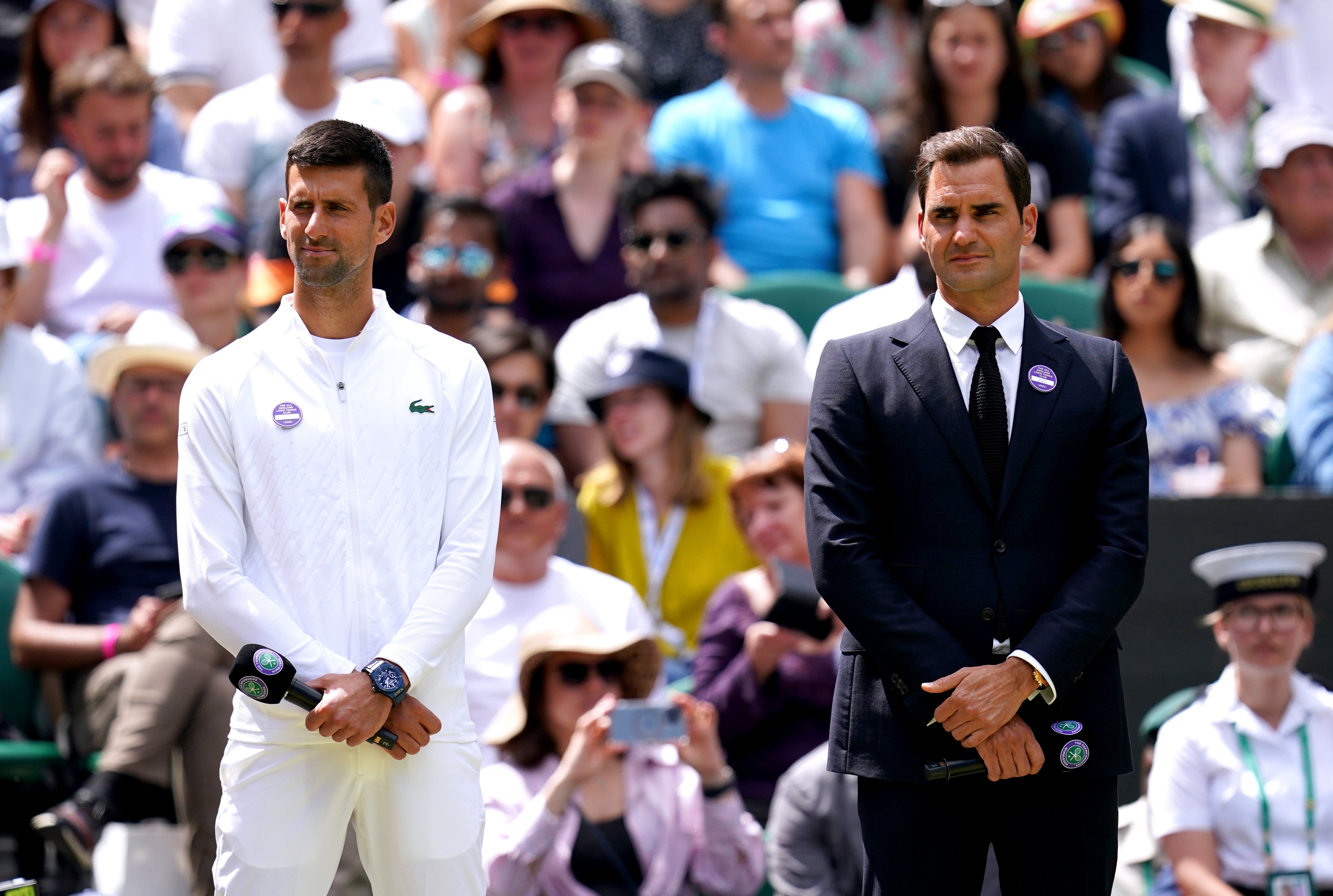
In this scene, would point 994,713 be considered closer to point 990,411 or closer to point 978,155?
point 990,411

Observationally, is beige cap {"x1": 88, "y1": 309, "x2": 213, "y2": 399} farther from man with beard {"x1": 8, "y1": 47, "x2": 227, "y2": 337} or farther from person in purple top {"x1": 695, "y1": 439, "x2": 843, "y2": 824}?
person in purple top {"x1": 695, "y1": 439, "x2": 843, "y2": 824}

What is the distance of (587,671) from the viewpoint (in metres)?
5.38

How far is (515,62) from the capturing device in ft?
29.0

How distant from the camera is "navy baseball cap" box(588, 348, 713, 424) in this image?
6926mm

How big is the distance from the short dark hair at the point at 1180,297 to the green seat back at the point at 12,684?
14.5ft

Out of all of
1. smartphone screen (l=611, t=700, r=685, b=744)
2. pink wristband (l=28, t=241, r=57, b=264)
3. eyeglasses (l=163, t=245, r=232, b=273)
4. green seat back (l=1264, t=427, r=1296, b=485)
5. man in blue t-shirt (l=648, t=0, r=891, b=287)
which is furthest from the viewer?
man in blue t-shirt (l=648, t=0, r=891, b=287)

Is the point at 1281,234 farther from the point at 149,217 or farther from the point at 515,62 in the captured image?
the point at 149,217

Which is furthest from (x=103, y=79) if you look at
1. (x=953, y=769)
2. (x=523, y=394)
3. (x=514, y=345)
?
(x=953, y=769)

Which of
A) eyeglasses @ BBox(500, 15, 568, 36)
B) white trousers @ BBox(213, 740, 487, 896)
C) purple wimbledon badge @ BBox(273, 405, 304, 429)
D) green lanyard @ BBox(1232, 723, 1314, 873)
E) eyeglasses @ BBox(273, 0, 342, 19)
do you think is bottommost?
green lanyard @ BBox(1232, 723, 1314, 873)

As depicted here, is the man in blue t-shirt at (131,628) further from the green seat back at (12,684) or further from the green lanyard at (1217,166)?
the green lanyard at (1217,166)

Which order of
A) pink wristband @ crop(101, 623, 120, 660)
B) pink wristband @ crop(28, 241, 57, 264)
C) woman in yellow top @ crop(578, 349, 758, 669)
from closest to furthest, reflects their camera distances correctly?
1. pink wristband @ crop(101, 623, 120, 660)
2. woman in yellow top @ crop(578, 349, 758, 669)
3. pink wristband @ crop(28, 241, 57, 264)

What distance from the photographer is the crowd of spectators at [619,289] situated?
5367mm

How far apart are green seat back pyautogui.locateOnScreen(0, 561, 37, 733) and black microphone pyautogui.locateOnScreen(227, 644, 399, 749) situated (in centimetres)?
323

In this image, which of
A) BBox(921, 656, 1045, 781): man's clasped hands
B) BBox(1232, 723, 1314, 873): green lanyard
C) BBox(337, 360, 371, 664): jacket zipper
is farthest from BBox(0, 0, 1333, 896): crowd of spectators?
BBox(921, 656, 1045, 781): man's clasped hands
